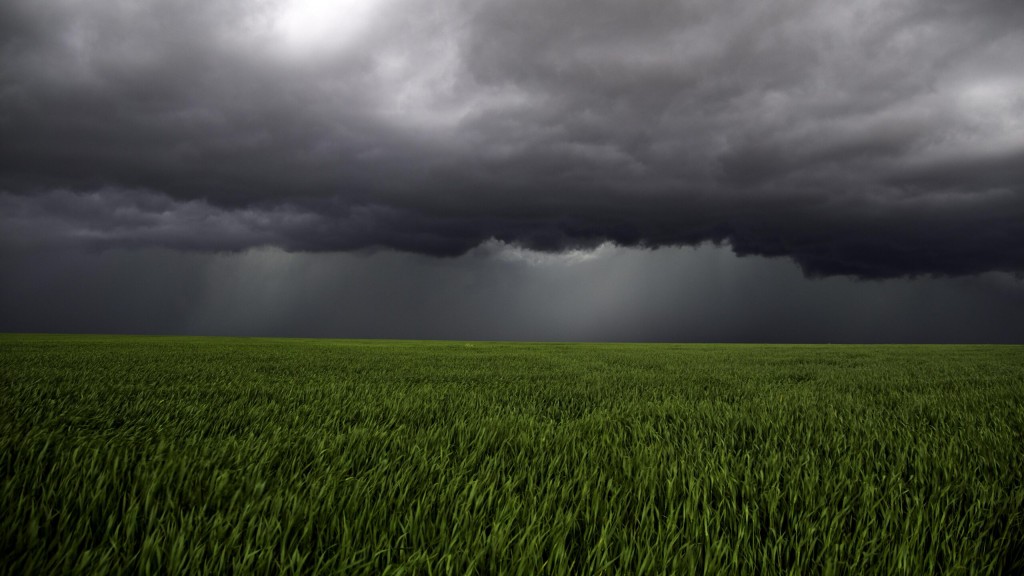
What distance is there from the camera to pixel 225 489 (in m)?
2.40

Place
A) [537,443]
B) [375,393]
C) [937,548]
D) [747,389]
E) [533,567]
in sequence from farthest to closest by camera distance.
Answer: [747,389]
[375,393]
[537,443]
[937,548]
[533,567]

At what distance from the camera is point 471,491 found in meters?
2.38

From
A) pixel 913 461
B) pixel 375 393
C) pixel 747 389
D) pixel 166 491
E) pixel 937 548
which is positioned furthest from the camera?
pixel 747 389

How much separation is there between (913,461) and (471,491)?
334cm

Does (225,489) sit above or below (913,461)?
above

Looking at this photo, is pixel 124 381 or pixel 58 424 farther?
pixel 124 381

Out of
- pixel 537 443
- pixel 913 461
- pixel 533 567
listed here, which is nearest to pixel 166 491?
pixel 533 567

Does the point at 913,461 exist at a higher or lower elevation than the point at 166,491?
lower

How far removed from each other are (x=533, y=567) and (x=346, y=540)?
76 cm

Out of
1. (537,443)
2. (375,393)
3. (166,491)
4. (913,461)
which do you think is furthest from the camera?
(375,393)

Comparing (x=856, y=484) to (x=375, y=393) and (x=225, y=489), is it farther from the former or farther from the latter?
(x=375, y=393)

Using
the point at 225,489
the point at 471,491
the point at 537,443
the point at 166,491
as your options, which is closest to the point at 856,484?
the point at 537,443

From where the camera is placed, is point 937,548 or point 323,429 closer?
point 937,548

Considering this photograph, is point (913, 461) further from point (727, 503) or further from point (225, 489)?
point (225, 489)
